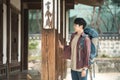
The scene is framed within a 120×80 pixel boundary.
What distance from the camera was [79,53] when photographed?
587cm

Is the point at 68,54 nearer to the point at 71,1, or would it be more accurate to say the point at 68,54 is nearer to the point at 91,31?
the point at 91,31

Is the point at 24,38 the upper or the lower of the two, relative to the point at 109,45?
upper

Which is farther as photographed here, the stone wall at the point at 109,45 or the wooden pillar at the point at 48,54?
the stone wall at the point at 109,45

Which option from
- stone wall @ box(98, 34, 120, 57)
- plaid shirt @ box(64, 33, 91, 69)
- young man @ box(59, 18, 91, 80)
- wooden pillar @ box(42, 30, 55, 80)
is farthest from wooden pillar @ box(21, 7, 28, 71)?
plaid shirt @ box(64, 33, 91, 69)

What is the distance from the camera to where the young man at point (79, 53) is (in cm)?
580

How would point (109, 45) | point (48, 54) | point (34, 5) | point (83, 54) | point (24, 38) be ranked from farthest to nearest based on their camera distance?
point (109, 45) < point (34, 5) < point (24, 38) < point (48, 54) < point (83, 54)

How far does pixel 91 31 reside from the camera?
614cm

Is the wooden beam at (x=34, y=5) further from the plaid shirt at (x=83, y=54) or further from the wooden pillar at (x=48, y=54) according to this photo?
the plaid shirt at (x=83, y=54)

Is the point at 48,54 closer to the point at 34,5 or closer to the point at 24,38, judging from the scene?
the point at 24,38

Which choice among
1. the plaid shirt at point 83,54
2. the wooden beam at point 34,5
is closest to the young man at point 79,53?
the plaid shirt at point 83,54

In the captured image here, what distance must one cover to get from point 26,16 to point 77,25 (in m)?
8.76

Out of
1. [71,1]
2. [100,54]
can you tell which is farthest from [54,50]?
[100,54]

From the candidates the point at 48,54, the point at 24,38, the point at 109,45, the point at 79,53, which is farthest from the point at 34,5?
the point at 79,53

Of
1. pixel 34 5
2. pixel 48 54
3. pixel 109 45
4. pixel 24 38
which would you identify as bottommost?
pixel 109 45
